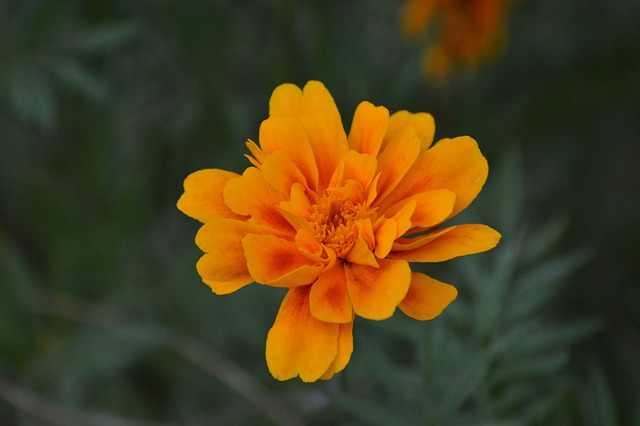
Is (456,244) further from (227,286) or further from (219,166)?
(219,166)

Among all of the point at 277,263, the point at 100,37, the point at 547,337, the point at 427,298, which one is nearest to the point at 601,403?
the point at 547,337

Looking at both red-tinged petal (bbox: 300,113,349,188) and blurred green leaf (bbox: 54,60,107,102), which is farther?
blurred green leaf (bbox: 54,60,107,102)

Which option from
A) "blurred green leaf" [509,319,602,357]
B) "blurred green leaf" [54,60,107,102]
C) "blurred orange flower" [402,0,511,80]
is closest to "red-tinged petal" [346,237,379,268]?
"blurred green leaf" [509,319,602,357]

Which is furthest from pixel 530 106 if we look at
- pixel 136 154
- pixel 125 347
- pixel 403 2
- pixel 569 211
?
pixel 125 347

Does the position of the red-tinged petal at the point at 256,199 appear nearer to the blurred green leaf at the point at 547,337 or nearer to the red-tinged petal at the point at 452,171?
the red-tinged petal at the point at 452,171

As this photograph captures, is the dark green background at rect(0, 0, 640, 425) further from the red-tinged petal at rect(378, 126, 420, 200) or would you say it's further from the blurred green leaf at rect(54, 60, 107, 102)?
the red-tinged petal at rect(378, 126, 420, 200)

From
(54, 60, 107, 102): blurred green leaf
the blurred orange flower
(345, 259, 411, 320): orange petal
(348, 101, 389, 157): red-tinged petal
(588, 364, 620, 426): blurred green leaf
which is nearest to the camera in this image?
(345, 259, 411, 320): orange petal
